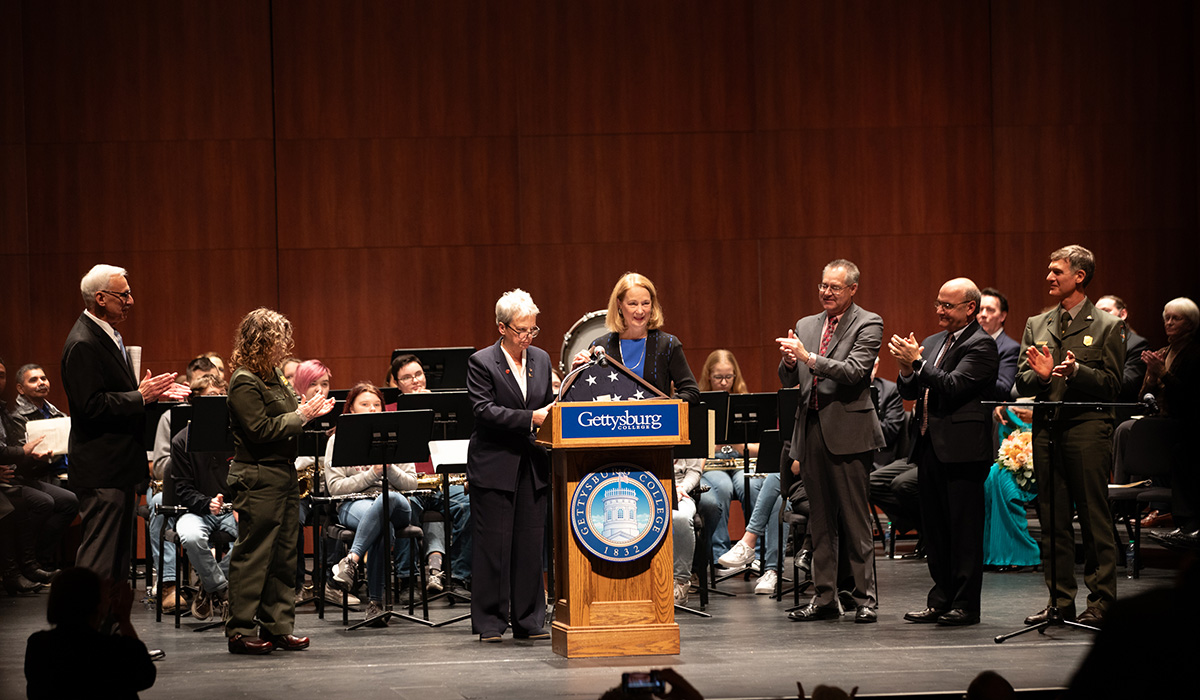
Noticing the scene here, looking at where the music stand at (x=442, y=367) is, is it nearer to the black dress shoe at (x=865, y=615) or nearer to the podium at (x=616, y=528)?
the podium at (x=616, y=528)

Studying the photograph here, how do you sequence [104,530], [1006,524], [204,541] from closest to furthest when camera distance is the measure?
1. [104,530]
2. [204,541]
3. [1006,524]

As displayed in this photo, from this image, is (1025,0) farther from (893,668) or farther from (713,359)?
(893,668)

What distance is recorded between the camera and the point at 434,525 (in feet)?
22.2

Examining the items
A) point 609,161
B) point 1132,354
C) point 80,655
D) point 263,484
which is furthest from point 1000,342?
point 80,655

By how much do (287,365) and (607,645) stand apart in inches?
145

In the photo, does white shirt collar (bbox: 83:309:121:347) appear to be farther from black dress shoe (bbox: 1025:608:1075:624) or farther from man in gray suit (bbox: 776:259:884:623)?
black dress shoe (bbox: 1025:608:1075:624)

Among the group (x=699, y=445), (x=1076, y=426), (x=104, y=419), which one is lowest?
(x=699, y=445)

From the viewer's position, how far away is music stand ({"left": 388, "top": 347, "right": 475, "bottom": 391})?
272 inches

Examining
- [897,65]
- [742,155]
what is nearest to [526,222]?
[742,155]

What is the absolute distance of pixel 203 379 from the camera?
6285 millimetres

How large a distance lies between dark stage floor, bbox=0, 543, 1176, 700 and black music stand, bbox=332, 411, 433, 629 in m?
0.76

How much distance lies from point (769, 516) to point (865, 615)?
1605 mm

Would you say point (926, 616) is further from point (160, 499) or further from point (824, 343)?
point (160, 499)

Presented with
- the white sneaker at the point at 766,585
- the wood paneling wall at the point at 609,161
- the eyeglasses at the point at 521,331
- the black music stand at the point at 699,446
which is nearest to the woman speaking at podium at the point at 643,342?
the eyeglasses at the point at 521,331
